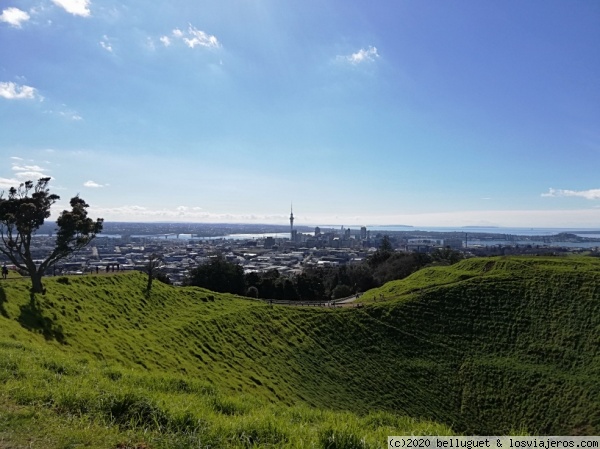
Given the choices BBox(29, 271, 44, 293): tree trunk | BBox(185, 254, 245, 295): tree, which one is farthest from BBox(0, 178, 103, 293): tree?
BBox(185, 254, 245, 295): tree

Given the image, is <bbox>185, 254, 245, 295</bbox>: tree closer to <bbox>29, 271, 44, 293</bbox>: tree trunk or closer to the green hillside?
the green hillside

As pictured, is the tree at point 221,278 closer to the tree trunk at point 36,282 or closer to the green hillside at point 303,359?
the green hillside at point 303,359

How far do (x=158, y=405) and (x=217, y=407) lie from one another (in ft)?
4.42

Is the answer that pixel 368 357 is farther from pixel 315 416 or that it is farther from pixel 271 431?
pixel 271 431

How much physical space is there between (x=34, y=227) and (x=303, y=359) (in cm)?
1787

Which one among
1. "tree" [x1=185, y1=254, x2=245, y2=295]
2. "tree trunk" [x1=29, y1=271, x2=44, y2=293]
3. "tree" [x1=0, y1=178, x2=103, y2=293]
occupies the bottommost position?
"tree" [x1=185, y1=254, x2=245, y2=295]

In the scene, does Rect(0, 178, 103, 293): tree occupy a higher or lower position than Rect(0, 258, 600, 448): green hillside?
higher

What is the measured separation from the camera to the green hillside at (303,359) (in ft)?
16.6

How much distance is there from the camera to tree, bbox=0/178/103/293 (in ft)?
66.5

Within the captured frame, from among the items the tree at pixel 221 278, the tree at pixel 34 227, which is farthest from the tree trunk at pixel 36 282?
the tree at pixel 221 278

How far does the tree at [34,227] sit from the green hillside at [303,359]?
157 cm

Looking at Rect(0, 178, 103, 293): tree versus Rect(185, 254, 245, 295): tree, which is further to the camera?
Rect(185, 254, 245, 295): tree

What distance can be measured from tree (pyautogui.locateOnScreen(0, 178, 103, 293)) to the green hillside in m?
1.57

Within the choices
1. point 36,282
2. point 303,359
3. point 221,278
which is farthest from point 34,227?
point 221,278
